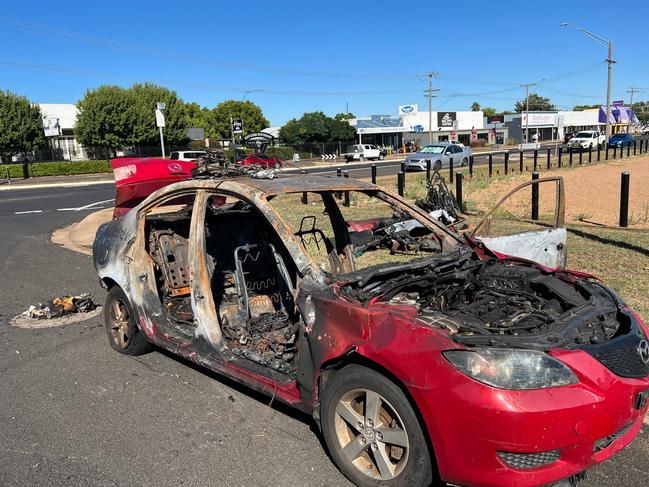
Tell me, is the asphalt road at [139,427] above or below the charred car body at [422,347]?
below

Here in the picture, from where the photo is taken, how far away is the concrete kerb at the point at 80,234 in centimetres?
1101

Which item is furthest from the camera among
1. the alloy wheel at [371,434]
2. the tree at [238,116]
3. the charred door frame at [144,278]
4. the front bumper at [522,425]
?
the tree at [238,116]

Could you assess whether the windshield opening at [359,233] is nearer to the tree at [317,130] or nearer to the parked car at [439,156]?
the parked car at [439,156]

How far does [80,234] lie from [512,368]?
12.1 m

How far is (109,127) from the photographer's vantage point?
49.3m

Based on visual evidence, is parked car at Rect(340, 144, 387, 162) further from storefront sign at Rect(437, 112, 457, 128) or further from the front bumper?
the front bumper

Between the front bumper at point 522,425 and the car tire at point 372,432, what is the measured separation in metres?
0.12

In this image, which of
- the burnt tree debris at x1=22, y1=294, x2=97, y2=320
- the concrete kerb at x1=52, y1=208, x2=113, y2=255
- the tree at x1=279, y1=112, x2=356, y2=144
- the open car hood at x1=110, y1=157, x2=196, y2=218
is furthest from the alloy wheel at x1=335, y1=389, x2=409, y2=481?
the tree at x1=279, y1=112, x2=356, y2=144

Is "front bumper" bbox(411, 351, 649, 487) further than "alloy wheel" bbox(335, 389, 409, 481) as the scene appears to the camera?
No

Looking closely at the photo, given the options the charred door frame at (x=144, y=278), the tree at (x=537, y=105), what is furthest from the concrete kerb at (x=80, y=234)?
the tree at (x=537, y=105)

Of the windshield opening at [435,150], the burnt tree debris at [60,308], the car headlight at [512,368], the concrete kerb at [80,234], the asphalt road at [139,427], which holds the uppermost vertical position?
the windshield opening at [435,150]

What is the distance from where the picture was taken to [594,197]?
15.0 metres

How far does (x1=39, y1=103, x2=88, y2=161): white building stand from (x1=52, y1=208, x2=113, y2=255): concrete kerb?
141 ft

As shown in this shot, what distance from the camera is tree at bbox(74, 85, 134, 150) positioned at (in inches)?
1908
